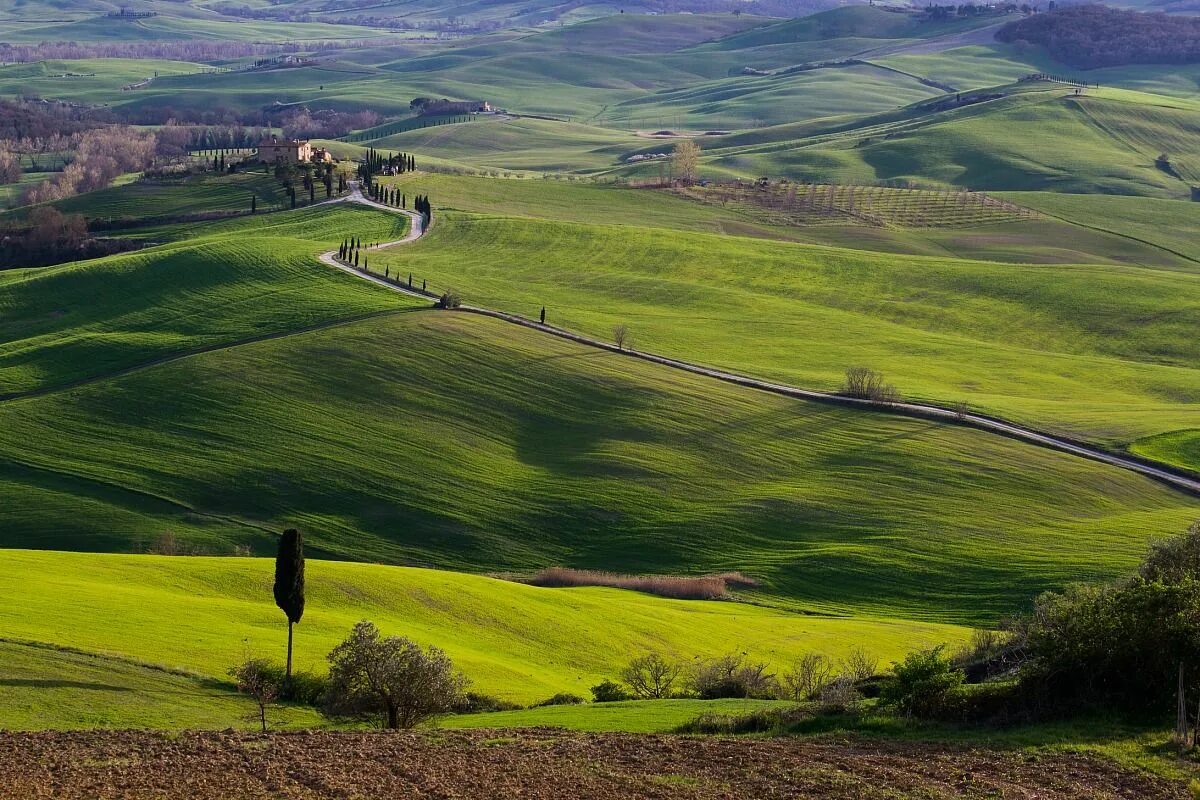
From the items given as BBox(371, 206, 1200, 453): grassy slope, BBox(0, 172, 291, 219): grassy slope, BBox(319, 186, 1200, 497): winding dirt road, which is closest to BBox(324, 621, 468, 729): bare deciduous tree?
BBox(319, 186, 1200, 497): winding dirt road

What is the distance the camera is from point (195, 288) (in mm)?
121250

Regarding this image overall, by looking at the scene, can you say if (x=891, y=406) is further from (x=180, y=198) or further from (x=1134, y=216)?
(x=1134, y=216)

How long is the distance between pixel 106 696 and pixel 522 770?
12920 millimetres

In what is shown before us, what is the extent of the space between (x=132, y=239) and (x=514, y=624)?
111477 millimetres

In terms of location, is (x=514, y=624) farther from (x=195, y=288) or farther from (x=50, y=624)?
(x=195, y=288)

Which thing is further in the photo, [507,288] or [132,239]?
[132,239]

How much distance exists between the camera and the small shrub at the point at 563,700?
4384 cm

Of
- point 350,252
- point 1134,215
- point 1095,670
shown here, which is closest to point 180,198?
point 350,252

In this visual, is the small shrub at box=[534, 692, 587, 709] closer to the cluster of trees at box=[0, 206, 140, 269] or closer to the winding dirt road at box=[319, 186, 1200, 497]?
the winding dirt road at box=[319, 186, 1200, 497]

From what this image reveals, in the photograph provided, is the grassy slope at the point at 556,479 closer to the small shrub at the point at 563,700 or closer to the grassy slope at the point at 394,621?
the grassy slope at the point at 394,621

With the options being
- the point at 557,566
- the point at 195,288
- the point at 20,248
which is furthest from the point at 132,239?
the point at 557,566

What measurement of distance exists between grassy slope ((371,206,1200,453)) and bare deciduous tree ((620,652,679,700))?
5120 centimetres

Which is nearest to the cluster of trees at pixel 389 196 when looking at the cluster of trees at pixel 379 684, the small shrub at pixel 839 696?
the cluster of trees at pixel 379 684

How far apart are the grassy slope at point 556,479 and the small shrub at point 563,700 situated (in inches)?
1027
